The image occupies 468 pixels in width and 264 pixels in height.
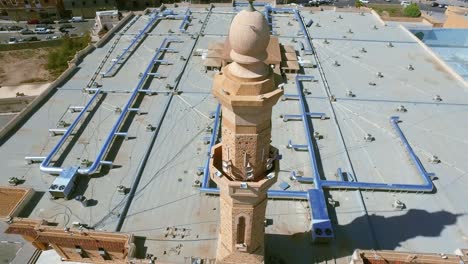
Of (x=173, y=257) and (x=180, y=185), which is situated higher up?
(x=180, y=185)

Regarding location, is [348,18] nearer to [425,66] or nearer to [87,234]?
[425,66]

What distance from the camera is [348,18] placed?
54.8 metres

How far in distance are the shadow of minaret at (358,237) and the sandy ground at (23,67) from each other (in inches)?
2306

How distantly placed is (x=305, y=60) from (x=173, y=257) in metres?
29.0

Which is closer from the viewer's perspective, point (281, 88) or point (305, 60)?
point (281, 88)

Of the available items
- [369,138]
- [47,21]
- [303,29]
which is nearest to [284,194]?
[369,138]

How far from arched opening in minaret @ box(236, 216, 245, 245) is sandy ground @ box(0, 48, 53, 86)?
59327 mm

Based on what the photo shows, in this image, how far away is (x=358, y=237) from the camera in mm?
21422

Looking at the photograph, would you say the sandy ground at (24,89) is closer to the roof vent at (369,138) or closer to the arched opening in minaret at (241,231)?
the roof vent at (369,138)

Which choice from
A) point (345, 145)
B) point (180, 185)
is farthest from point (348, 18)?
point (180, 185)

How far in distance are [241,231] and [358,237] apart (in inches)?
370

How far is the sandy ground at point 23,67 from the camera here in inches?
2468

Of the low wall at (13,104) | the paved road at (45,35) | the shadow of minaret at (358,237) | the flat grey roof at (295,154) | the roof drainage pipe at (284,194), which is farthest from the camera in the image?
the paved road at (45,35)

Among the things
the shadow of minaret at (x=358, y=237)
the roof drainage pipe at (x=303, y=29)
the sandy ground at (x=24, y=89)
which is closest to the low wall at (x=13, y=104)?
the sandy ground at (x=24, y=89)
